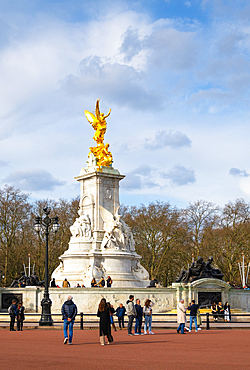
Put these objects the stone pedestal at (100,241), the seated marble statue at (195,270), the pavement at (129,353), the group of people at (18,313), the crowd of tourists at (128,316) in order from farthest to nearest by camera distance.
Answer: the stone pedestal at (100,241) < the seated marble statue at (195,270) < the group of people at (18,313) < the crowd of tourists at (128,316) < the pavement at (129,353)

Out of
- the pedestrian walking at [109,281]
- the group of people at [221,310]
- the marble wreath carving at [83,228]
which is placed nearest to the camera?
the group of people at [221,310]

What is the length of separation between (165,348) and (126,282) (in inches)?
935

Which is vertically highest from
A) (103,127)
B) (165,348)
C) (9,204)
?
(103,127)

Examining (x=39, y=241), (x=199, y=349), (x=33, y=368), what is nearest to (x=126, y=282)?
(x=39, y=241)

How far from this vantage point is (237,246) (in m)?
58.8

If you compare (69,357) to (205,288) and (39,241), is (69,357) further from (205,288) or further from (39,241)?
(39,241)

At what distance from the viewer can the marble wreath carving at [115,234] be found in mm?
40156

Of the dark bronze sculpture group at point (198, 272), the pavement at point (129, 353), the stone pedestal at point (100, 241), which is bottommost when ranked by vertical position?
the pavement at point (129, 353)

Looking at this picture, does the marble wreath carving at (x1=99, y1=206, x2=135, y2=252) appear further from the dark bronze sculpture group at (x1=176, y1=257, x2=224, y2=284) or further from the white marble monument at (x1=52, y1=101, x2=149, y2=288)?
the dark bronze sculpture group at (x1=176, y1=257, x2=224, y2=284)

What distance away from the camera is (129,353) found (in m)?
14.5

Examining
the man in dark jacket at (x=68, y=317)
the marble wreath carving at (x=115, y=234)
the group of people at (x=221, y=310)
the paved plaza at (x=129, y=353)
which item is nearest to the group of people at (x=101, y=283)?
the marble wreath carving at (x=115, y=234)

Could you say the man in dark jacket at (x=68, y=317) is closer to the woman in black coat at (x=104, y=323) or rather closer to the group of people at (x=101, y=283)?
the woman in black coat at (x=104, y=323)

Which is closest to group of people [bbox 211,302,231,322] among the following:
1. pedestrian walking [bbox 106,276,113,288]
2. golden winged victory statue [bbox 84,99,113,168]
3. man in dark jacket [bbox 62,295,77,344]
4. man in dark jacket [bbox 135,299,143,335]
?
pedestrian walking [bbox 106,276,113,288]

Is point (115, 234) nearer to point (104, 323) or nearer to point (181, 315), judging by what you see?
point (181, 315)
